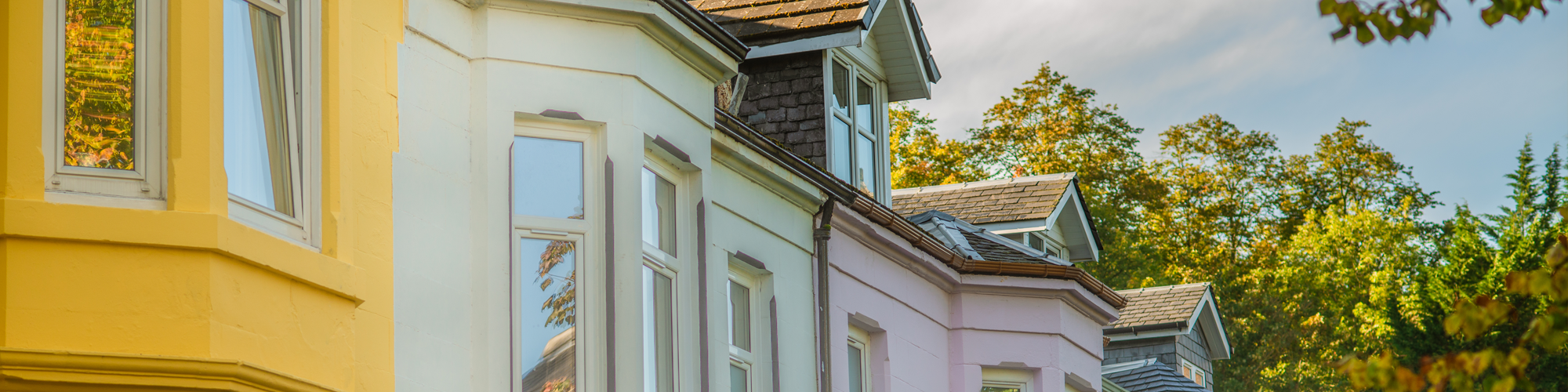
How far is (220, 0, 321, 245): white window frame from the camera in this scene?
728 centimetres

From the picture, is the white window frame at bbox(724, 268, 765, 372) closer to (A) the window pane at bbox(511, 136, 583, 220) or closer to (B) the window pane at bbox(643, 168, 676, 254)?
(B) the window pane at bbox(643, 168, 676, 254)

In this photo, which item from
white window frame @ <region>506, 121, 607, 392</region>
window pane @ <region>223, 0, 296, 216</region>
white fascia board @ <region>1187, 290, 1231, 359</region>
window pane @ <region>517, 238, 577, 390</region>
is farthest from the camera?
white fascia board @ <region>1187, 290, 1231, 359</region>

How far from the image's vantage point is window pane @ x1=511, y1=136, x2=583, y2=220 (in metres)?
9.26

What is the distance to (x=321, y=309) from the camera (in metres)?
7.22

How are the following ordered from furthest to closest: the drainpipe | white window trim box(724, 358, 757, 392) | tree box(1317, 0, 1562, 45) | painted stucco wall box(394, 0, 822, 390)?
1. the drainpipe
2. white window trim box(724, 358, 757, 392)
3. painted stucco wall box(394, 0, 822, 390)
4. tree box(1317, 0, 1562, 45)

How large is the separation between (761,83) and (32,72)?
32.4 ft

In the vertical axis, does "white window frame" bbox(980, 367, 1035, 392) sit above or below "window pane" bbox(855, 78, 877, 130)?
below

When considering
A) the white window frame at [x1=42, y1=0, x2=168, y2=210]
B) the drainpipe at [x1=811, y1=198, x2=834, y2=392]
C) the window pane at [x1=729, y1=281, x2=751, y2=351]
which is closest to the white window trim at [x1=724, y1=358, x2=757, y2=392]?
the window pane at [x1=729, y1=281, x2=751, y2=351]

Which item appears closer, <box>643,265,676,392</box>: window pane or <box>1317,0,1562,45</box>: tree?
<box>1317,0,1562,45</box>: tree

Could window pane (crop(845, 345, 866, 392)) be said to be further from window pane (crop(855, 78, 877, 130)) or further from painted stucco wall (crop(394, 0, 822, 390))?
painted stucco wall (crop(394, 0, 822, 390))

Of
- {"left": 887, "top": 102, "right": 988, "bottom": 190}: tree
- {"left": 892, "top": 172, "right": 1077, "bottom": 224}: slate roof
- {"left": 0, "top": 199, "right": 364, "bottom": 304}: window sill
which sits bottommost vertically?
{"left": 0, "top": 199, "right": 364, "bottom": 304}: window sill

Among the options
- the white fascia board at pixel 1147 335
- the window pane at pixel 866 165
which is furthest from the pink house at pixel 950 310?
the white fascia board at pixel 1147 335

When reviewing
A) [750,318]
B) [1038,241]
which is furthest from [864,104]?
[1038,241]

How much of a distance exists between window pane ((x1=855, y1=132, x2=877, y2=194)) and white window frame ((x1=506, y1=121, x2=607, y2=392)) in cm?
719
